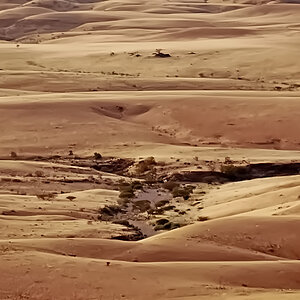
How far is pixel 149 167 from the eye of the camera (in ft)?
90.2

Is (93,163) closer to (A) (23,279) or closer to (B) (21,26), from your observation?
(A) (23,279)

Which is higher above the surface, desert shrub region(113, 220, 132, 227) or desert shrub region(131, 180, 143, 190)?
desert shrub region(113, 220, 132, 227)

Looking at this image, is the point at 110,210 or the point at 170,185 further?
the point at 170,185

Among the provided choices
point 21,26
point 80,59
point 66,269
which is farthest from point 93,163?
point 21,26

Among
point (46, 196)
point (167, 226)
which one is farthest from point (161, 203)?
point (167, 226)

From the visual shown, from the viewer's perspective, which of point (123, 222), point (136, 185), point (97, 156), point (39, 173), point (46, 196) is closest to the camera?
point (123, 222)

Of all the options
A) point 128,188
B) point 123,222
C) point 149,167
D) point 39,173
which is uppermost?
point 123,222

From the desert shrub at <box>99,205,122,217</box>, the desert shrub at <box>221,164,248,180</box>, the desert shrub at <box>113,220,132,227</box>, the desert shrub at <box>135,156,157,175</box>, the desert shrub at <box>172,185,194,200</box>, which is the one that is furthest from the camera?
Result: the desert shrub at <box>135,156,157,175</box>

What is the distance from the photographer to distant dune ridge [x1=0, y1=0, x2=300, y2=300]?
41.5ft

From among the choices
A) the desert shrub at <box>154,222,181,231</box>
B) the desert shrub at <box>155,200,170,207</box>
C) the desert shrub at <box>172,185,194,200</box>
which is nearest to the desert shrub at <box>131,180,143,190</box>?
the desert shrub at <box>172,185,194,200</box>

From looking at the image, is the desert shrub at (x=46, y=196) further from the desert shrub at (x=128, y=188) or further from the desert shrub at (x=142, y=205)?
the desert shrub at (x=142, y=205)

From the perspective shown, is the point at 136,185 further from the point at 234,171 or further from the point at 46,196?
the point at 46,196

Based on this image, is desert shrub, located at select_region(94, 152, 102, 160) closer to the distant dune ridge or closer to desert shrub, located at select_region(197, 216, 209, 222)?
the distant dune ridge

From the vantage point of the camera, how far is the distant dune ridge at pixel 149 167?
12.6 m
